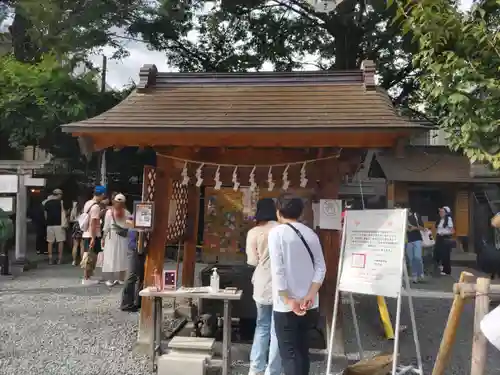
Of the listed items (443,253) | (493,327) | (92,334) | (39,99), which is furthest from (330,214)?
(39,99)

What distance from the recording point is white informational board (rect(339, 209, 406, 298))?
15.4 feet

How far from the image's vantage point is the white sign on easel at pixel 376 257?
466 cm

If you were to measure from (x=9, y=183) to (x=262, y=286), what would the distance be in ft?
28.5

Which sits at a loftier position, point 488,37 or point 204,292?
point 488,37

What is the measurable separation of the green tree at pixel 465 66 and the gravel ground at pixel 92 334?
2.67 m

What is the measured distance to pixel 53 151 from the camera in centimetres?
1513

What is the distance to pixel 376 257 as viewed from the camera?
191 inches

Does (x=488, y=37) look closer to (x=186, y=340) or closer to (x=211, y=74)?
(x=211, y=74)

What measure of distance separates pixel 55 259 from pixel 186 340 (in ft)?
30.8

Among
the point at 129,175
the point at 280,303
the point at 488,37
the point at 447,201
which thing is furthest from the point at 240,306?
the point at 447,201

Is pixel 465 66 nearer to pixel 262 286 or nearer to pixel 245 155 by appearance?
pixel 245 155

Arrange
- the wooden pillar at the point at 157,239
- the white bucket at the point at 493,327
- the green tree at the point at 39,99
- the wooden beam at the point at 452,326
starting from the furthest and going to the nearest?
the green tree at the point at 39,99, the wooden pillar at the point at 157,239, the wooden beam at the point at 452,326, the white bucket at the point at 493,327

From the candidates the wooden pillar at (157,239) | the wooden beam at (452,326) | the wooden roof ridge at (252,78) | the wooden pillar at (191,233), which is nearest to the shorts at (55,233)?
the wooden pillar at (191,233)

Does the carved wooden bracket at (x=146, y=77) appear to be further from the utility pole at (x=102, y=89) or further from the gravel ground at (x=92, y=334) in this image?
the utility pole at (x=102, y=89)
